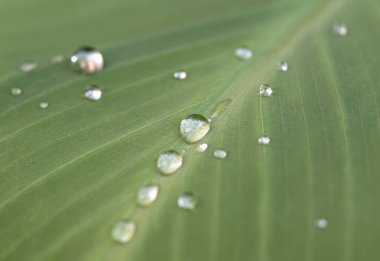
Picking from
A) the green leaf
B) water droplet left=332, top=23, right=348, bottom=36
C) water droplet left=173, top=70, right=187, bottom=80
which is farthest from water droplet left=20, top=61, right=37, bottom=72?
water droplet left=332, top=23, right=348, bottom=36

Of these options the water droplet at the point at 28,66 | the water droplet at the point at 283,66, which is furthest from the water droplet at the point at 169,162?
the water droplet at the point at 28,66

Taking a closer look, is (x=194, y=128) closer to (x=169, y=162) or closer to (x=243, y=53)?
(x=169, y=162)

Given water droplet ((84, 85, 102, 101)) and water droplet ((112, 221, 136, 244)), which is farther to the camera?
water droplet ((84, 85, 102, 101))

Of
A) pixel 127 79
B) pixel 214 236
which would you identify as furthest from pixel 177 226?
pixel 127 79

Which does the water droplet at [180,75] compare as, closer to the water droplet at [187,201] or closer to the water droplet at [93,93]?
the water droplet at [93,93]

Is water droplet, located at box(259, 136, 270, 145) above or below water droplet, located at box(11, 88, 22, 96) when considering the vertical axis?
above

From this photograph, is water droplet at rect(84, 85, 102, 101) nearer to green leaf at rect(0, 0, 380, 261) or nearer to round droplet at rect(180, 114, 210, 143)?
green leaf at rect(0, 0, 380, 261)

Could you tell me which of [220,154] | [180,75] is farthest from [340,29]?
[220,154]

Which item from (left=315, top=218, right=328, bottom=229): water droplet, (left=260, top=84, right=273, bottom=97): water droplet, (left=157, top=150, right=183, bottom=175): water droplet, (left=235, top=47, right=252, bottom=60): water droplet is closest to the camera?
(left=315, top=218, right=328, bottom=229): water droplet
